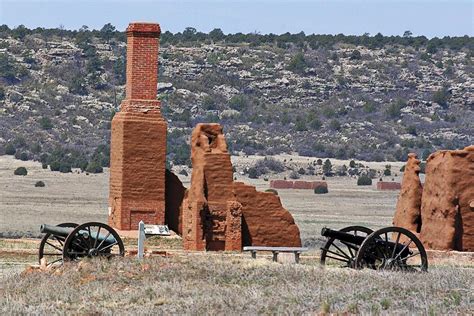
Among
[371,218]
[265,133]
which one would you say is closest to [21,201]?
[371,218]

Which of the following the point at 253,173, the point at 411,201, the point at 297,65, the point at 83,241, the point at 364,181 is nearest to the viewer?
the point at 83,241

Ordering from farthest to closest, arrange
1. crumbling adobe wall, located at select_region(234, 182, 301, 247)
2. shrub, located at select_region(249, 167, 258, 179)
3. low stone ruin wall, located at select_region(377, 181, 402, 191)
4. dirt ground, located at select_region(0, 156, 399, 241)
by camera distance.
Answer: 1. shrub, located at select_region(249, 167, 258, 179)
2. low stone ruin wall, located at select_region(377, 181, 402, 191)
3. dirt ground, located at select_region(0, 156, 399, 241)
4. crumbling adobe wall, located at select_region(234, 182, 301, 247)

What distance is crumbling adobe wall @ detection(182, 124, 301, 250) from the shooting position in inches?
1436

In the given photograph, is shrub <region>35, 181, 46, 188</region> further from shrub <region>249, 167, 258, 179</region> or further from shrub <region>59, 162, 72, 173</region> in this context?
Answer: shrub <region>249, 167, 258, 179</region>

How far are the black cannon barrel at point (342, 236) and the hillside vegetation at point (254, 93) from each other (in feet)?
205

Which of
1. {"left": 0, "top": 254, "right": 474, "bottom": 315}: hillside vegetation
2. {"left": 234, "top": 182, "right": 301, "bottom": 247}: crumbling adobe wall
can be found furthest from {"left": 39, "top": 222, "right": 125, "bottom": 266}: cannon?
{"left": 234, "top": 182, "right": 301, "bottom": 247}: crumbling adobe wall

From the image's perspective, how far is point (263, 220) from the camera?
37062 mm

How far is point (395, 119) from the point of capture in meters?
114

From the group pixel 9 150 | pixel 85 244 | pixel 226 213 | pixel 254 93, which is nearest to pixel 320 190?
pixel 9 150

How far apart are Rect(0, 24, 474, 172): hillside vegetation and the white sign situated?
1988 inches

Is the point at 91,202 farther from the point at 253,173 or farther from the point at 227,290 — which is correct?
the point at 227,290

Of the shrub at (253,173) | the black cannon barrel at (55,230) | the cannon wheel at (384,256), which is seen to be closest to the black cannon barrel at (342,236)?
the cannon wheel at (384,256)

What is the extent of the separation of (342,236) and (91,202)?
44788 mm

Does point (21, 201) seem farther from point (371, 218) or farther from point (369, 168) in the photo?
point (369, 168)
